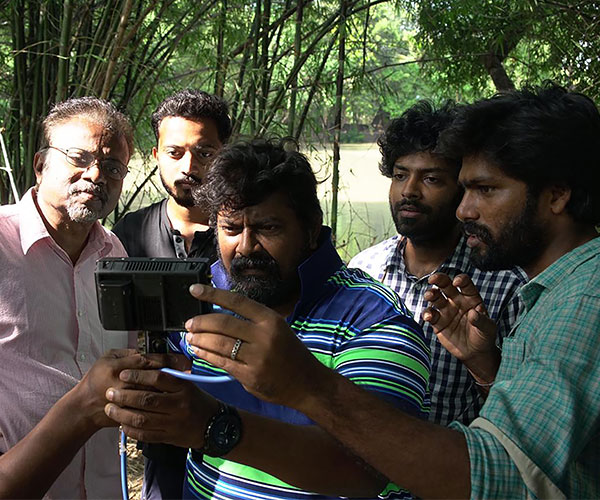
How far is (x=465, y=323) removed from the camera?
1832 millimetres

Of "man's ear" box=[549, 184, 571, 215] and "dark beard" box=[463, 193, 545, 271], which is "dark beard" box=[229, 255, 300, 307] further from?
"man's ear" box=[549, 184, 571, 215]

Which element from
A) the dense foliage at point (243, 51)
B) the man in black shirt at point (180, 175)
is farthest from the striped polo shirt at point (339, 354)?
the dense foliage at point (243, 51)

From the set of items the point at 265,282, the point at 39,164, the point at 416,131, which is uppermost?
the point at 416,131

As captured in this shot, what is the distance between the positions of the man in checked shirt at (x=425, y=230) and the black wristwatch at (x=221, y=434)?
1.02 metres

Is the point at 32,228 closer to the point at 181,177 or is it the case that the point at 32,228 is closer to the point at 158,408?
the point at 181,177

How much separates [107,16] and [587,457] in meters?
2.82

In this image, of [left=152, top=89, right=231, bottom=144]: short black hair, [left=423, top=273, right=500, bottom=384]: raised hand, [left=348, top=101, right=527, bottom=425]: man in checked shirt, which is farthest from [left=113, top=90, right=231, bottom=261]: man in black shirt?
[left=423, top=273, right=500, bottom=384]: raised hand

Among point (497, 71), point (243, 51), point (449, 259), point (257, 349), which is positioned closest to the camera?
point (257, 349)

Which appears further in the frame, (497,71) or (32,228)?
(497,71)

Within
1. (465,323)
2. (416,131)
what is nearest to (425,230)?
(416,131)

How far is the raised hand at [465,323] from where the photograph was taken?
1.78 m

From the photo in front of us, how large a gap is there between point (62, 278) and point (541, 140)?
1498mm

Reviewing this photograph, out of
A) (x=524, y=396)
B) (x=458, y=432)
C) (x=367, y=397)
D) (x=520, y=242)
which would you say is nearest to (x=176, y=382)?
(x=367, y=397)

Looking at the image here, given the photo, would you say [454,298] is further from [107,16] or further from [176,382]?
[107,16]
